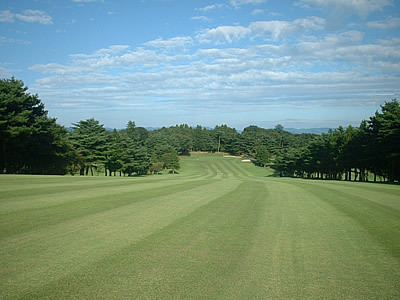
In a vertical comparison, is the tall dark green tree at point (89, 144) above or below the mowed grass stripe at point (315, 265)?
above

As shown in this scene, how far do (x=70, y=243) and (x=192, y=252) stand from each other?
2.55 metres

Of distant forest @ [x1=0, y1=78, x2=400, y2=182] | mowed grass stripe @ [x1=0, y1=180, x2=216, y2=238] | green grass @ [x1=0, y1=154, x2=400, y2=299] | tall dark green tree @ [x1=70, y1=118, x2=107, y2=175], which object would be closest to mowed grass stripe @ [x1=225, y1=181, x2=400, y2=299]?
green grass @ [x1=0, y1=154, x2=400, y2=299]

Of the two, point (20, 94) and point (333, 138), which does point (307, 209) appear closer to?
point (20, 94)

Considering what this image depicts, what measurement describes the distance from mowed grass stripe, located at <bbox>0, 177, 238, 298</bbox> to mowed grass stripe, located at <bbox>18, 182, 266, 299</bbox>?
0.27 meters

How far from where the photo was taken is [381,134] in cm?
3994

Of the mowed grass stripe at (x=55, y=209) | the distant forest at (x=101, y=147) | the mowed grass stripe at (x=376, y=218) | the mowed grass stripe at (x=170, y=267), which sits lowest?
the mowed grass stripe at (x=170, y=267)

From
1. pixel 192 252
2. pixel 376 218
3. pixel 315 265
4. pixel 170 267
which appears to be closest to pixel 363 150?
pixel 376 218

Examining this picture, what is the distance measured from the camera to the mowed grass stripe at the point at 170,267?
4195 millimetres

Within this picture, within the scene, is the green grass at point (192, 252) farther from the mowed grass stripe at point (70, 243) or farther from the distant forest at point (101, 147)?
the distant forest at point (101, 147)

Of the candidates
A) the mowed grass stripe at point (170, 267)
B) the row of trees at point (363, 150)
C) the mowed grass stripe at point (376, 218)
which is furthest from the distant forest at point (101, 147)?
the mowed grass stripe at point (170, 267)

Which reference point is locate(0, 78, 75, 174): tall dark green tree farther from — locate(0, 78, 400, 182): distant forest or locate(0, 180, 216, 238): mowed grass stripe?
locate(0, 180, 216, 238): mowed grass stripe

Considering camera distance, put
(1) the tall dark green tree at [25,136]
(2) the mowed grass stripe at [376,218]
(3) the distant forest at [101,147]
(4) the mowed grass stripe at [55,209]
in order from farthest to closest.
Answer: (3) the distant forest at [101,147], (1) the tall dark green tree at [25,136], (4) the mowed grass stripe at [55,209], (2) the mowed grass stripe at [376,218]

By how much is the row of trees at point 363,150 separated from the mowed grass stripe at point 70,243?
125ft

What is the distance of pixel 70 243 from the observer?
6023 mm
